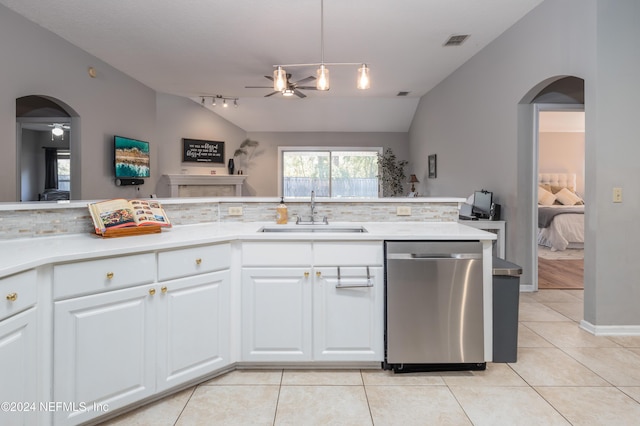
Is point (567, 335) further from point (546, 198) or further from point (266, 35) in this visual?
point (546, 198)

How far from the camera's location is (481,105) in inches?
189

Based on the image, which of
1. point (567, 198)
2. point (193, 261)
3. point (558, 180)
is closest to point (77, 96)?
point (193, 261)

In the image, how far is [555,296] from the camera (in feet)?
12.6

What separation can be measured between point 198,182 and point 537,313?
21.0ft

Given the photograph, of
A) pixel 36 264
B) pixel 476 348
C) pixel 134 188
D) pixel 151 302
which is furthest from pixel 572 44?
pixel 134 188

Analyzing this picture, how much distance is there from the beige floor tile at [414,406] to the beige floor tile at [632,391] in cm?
94

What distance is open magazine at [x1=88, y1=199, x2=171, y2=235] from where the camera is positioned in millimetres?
2082

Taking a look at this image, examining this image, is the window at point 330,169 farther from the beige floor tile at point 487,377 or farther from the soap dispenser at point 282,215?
the beige floor tile at point 487,377

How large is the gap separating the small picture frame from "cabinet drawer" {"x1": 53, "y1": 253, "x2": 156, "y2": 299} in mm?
5578

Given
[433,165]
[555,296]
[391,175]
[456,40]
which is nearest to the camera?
[555,296]

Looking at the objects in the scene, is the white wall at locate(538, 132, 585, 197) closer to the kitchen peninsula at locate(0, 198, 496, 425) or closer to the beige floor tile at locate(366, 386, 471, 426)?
the kitchen peninsula at locate(0, 198, 496, 425)

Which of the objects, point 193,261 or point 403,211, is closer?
point 193,261

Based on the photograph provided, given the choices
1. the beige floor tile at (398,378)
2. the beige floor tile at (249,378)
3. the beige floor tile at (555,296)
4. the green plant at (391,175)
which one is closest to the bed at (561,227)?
the beige floor tile at (555,296)

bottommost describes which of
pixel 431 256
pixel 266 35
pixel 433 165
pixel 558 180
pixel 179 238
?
pixel 431 256
